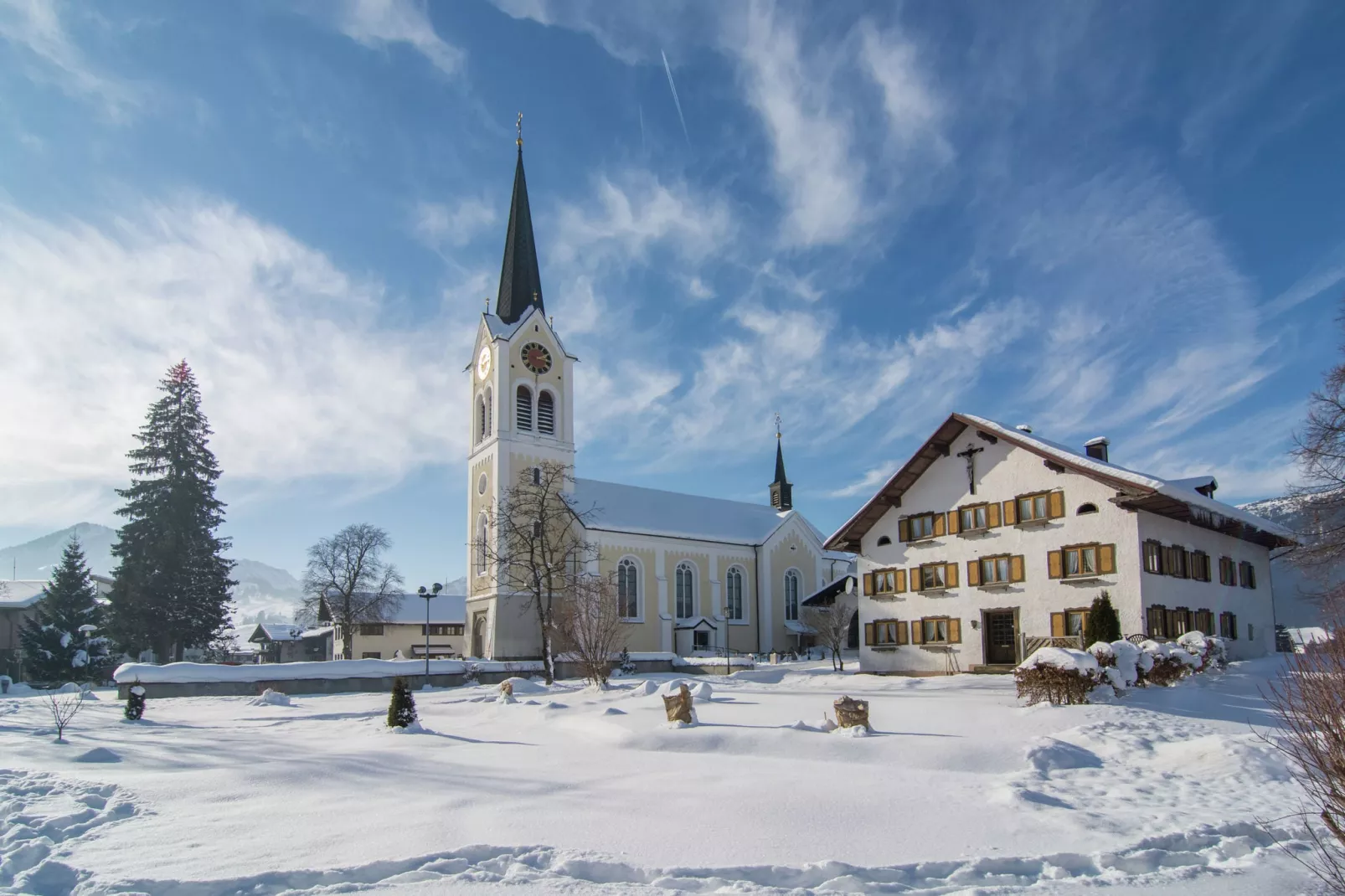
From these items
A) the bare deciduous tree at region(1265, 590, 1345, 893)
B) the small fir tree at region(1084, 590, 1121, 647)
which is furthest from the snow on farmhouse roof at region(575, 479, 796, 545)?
the bare deciduous tree at region(1265, 590, 1345, 893)

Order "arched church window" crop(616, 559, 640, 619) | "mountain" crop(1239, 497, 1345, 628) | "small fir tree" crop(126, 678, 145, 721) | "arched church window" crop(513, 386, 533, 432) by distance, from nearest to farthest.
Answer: "small fir tree" crop(126, 678, 145, 721) < "mountain" crop(1239, 497, 1345, 628) < "arched church window" crop(616, 559, 640, 619) < "arched church window" crop(513, 386, 533, 432)

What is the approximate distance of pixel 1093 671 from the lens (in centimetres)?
1697

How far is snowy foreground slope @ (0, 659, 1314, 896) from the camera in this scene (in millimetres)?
7324

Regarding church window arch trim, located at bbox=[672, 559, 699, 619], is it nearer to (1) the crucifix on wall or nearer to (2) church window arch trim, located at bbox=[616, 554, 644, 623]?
(2) church window arch trim, located at bbox=[616, 554, 644, 623]

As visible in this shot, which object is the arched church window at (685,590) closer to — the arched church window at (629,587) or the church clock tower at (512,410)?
the arched church window at (629,587)

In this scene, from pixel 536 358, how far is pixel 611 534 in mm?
11205

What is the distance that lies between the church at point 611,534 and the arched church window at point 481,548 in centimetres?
10

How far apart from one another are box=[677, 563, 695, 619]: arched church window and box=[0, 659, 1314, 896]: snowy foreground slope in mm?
33169

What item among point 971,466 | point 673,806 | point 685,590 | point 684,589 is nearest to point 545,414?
point 684,589

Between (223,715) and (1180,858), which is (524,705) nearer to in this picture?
(223,715)

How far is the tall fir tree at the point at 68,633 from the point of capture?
1403 inches

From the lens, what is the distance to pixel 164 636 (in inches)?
1527

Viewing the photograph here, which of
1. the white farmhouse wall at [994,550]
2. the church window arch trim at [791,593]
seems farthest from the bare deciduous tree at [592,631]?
the church window arch trim at [791,593]

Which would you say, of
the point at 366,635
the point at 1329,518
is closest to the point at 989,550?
the point at 1329,518
